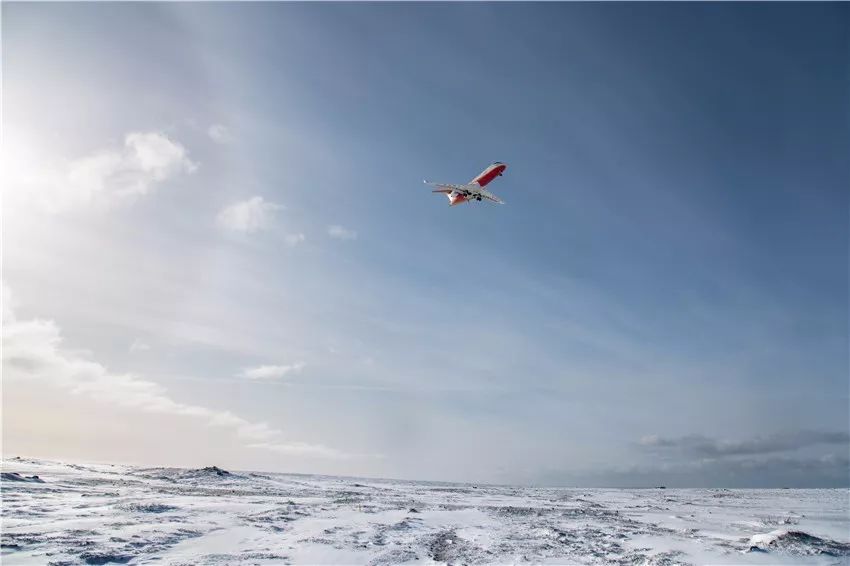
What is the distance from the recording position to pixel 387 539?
99.8 feet

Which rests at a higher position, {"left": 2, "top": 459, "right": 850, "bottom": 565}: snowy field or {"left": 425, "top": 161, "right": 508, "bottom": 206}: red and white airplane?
{"left": 425, "top": 161, "right": 508, "bottom": 206}: red and white airplane

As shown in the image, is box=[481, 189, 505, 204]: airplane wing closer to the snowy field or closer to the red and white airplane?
the red and white airplane

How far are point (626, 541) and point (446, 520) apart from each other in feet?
48.9

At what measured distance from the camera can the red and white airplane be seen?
4559 centimetres

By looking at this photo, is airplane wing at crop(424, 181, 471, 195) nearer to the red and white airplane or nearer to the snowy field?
the red and white airplane

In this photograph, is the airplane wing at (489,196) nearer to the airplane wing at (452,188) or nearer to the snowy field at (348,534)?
the airplane wing at (452,188)

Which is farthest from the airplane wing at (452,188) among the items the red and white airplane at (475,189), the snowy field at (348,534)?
the snowy field at (348,534)

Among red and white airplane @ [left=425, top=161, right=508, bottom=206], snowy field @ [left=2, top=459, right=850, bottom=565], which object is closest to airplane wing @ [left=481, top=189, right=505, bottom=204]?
red and white airplane @ [left=425, top=161, right=508, bottom=206]

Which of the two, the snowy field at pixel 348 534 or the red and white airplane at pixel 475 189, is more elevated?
the red and white airplane at pixel 475 189

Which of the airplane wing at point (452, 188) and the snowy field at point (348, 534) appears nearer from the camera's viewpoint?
the snowy field at point (348, 534)

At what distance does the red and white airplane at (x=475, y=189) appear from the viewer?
4559 cm

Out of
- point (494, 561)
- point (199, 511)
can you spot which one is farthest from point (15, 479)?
point (494, 561)

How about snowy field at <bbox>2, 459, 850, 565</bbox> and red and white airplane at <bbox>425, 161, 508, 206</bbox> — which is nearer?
snowy field at <bbox>2, 459, 850, 565</bbox>

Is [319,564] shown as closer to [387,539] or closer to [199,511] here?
[387,539]
